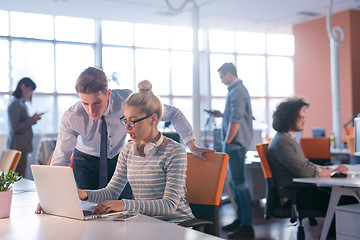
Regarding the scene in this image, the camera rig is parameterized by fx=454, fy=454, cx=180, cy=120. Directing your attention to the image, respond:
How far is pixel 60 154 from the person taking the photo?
7.97ft

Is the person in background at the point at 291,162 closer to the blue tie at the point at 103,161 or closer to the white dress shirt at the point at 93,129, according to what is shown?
the white dress shirt at the point at 93,129

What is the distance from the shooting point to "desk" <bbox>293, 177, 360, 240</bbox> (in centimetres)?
286

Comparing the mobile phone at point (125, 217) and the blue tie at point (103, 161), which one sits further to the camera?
the blue tie at point (103, 161)

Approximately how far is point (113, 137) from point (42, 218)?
937 mm

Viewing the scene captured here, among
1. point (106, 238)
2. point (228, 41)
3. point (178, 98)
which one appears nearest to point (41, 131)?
point (178, 98)

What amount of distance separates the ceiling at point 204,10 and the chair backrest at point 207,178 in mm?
6813

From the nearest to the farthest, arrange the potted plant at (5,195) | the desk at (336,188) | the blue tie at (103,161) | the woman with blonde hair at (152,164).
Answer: the potted plant at (5,195)
the woman with blonde hair at (152,164)
the blue tie at (103,161)
the desk at (336,188)

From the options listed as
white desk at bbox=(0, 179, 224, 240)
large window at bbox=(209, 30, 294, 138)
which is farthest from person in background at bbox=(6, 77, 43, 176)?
large window at bbox=(209, 30, 294, 138)

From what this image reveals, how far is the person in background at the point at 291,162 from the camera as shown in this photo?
3426mm

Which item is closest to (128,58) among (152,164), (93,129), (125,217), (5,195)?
(93,129)

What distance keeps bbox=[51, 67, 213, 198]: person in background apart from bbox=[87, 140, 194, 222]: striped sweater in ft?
1.00

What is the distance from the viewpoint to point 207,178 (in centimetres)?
218

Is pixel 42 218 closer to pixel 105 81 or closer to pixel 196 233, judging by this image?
pixel 196 233

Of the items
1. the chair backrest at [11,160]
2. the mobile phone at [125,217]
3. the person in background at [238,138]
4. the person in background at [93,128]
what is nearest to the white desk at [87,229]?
the mobile phone at [125,217]
